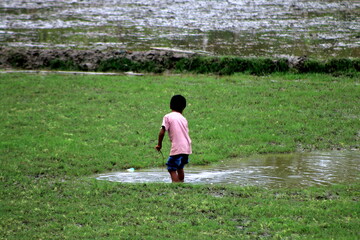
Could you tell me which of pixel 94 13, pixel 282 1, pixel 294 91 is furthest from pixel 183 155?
pixel 282 1

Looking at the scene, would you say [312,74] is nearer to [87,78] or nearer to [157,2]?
[87,78]

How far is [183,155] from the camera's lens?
9.06m

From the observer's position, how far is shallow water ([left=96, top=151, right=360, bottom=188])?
9.24 meters

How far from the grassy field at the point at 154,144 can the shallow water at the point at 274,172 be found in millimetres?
388

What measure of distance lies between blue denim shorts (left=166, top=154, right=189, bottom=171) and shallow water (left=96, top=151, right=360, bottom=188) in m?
0.42

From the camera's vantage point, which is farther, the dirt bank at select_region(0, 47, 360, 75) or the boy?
the dirt bank at select_region(0, 47, 360, 75)

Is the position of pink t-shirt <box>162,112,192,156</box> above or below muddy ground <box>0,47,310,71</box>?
above

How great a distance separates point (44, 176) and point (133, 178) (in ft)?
5.05

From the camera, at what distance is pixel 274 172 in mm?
9797

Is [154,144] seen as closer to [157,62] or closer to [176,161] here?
[176,161]

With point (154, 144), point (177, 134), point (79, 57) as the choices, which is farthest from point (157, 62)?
point (177, 134)

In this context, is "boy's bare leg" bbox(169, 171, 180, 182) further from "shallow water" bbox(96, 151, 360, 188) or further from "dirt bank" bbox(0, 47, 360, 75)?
"dirt bank" bbox(0, 47, 360, 75)

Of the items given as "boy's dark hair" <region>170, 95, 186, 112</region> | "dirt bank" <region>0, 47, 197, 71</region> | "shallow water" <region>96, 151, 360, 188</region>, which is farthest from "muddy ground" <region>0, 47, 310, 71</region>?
"boy's dark hair" <region>170, 95, 186, 112</region>

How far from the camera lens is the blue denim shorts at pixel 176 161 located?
9023 mm
